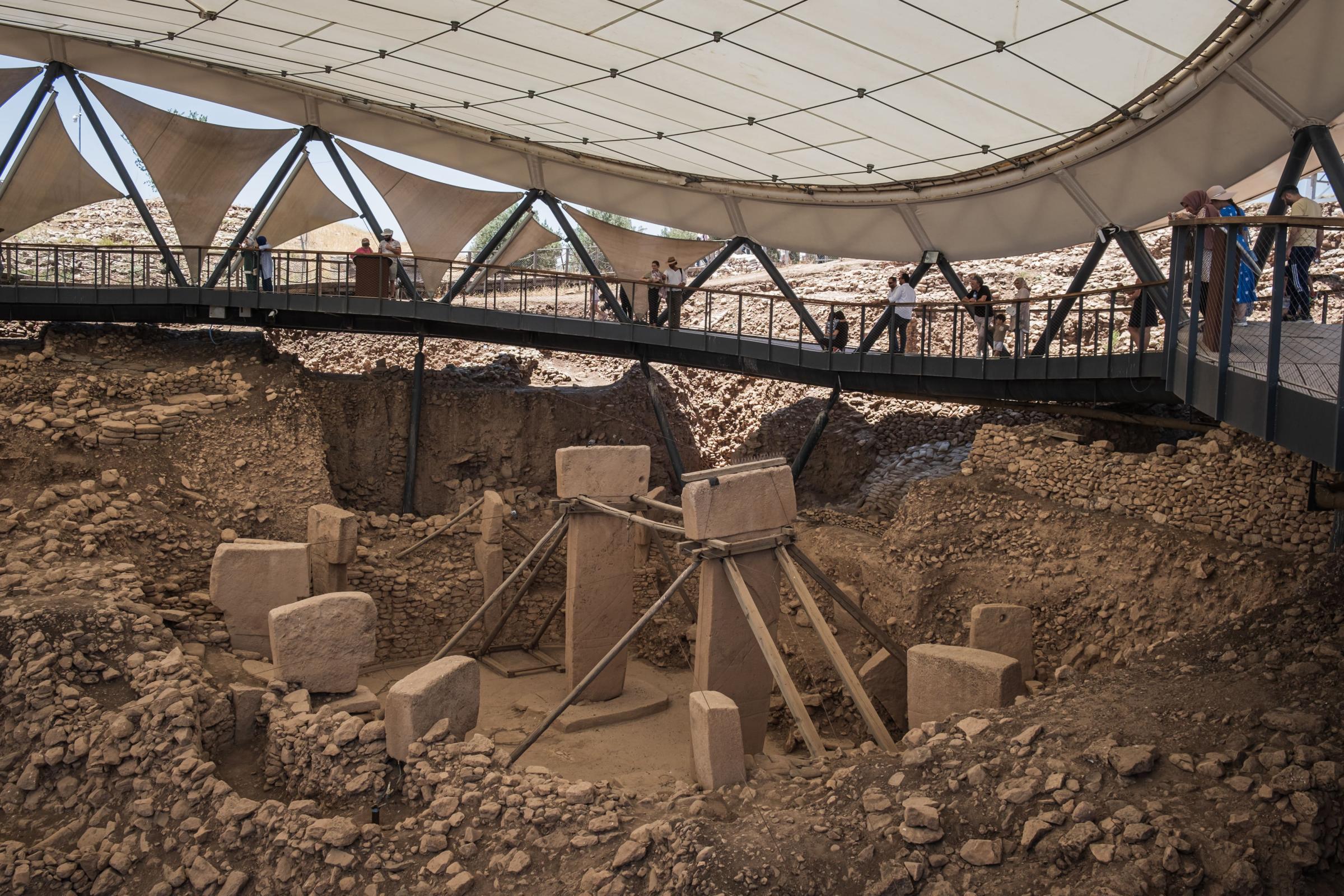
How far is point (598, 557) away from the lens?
38.5 ft

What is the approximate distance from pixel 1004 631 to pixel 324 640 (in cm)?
609

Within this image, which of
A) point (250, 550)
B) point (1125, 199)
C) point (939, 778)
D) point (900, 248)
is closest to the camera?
point (939, 778)

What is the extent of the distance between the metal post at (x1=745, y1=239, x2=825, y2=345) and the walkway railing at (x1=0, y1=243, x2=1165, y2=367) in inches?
2.1

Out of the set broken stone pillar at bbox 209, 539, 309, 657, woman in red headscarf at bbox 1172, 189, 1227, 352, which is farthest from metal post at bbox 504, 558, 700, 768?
woman in red headscarf at bbox 1172, 189, 1227, 352

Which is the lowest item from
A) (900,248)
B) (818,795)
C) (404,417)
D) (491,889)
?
(491,889)

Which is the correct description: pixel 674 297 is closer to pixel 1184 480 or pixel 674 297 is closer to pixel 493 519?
pixel 493 519

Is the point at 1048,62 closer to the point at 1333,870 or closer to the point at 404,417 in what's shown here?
the point at 1333,870

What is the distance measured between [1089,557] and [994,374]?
3316 millimetres

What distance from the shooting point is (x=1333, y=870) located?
17.5 ft

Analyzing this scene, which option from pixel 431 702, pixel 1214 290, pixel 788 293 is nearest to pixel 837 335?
pixel 788 293

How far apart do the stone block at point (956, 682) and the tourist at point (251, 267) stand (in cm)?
1200

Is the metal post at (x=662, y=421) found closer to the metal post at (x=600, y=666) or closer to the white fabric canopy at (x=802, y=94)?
the white fabric canopy at (x=802, y=94)

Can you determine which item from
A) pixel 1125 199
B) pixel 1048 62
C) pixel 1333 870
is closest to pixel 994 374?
pixel 1125 199

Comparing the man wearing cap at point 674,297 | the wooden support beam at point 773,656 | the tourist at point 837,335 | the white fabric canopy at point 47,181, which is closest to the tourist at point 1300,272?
the wooden support beam at point 773,656
